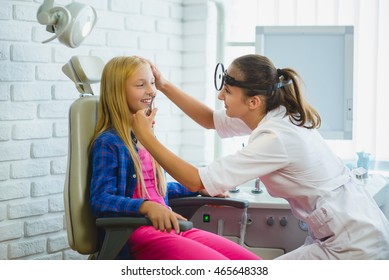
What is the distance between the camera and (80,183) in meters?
1.90

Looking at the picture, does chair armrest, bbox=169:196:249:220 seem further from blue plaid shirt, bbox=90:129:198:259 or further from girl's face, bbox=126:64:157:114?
girl's face, bbox=126:64:157:114

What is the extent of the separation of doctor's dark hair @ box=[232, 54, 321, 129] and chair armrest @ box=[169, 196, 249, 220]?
32 cm

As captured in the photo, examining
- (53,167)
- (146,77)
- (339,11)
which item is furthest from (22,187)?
(339,11)

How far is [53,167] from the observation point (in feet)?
8.04

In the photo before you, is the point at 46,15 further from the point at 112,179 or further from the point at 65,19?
the point at 112,179

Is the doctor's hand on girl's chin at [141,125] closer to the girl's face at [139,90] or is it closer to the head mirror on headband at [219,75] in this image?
the girl's face at [139,90]

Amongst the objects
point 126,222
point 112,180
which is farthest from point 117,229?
point 112,180

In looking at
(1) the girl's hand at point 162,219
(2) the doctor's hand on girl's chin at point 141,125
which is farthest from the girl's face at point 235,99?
(1) the girl's hand at point 162,219

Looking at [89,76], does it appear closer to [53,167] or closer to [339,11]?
[53,167]

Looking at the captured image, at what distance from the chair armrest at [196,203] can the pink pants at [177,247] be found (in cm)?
14

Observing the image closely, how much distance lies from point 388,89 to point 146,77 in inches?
49.0

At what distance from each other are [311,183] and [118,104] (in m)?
0.63

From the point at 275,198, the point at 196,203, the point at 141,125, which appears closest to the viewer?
the point at 141,125

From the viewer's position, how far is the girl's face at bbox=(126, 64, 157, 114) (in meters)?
2.03
